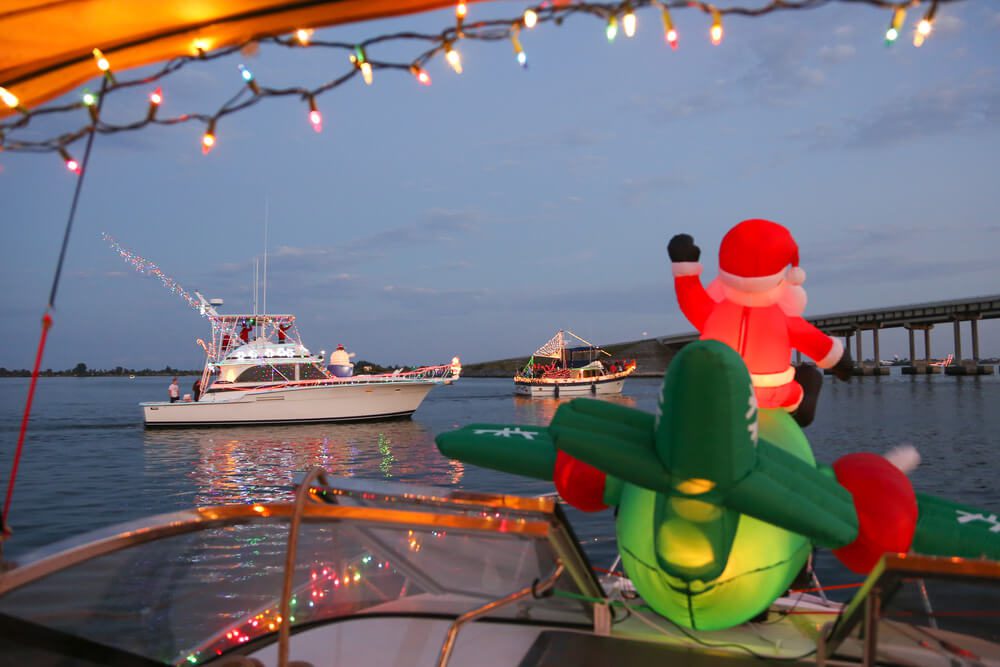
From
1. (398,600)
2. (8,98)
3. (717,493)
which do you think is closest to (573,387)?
(398,600)

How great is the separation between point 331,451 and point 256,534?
1807cm

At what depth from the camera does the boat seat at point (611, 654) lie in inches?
105

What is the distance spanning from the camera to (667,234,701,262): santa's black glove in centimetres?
360

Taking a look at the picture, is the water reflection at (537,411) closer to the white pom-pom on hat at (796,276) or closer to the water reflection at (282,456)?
the water reflection at (282,456)

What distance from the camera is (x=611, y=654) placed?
2732 millimetres

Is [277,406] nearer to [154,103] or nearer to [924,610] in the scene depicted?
[154,103]

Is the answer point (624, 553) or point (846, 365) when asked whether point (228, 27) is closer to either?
point (624, 553)

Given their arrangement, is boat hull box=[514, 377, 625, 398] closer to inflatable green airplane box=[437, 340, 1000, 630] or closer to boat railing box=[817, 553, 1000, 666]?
inflatable green airplane box=[437, 340, 1000, 630]

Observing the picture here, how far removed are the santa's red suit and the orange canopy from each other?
180cm

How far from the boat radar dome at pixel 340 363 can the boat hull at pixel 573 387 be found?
27.3m

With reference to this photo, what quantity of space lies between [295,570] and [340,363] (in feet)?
88.0

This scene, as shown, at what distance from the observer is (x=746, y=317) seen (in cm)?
341

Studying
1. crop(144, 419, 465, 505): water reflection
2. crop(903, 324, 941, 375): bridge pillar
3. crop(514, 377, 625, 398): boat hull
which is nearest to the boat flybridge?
crop(144, 419, 465, 505): water reflection

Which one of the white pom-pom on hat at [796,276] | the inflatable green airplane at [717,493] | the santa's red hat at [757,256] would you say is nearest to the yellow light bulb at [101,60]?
the inflatable green airplane at [717,493]
